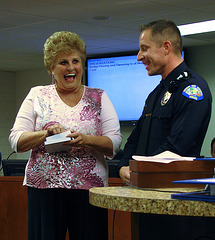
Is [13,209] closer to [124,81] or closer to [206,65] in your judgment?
[124,81]

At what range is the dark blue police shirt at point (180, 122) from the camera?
173 cm

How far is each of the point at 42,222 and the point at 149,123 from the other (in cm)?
64

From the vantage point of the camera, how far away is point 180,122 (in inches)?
69.1

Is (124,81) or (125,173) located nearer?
(125,173)

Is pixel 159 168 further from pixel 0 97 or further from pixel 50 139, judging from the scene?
pixel 0 97

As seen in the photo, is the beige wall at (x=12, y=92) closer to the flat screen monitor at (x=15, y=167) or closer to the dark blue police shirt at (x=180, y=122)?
the flat screen monitor at (x=15, y=167)

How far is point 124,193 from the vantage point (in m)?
1.33

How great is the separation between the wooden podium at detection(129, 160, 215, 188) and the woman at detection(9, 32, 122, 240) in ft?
2.20

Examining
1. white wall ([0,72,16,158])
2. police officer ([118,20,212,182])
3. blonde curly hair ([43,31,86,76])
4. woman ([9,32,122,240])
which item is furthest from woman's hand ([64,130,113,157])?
white wall ([0,72,16,158])

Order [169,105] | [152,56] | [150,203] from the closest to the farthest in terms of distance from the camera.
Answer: [150,203]
[169,105]
[152,56]

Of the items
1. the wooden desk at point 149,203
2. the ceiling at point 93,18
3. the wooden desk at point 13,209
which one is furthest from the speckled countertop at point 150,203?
the ceiling at point 93,18

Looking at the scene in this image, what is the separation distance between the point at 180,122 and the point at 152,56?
1.26ft

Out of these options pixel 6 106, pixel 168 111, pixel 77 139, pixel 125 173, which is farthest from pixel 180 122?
pixel 6 106

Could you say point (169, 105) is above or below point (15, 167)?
above
